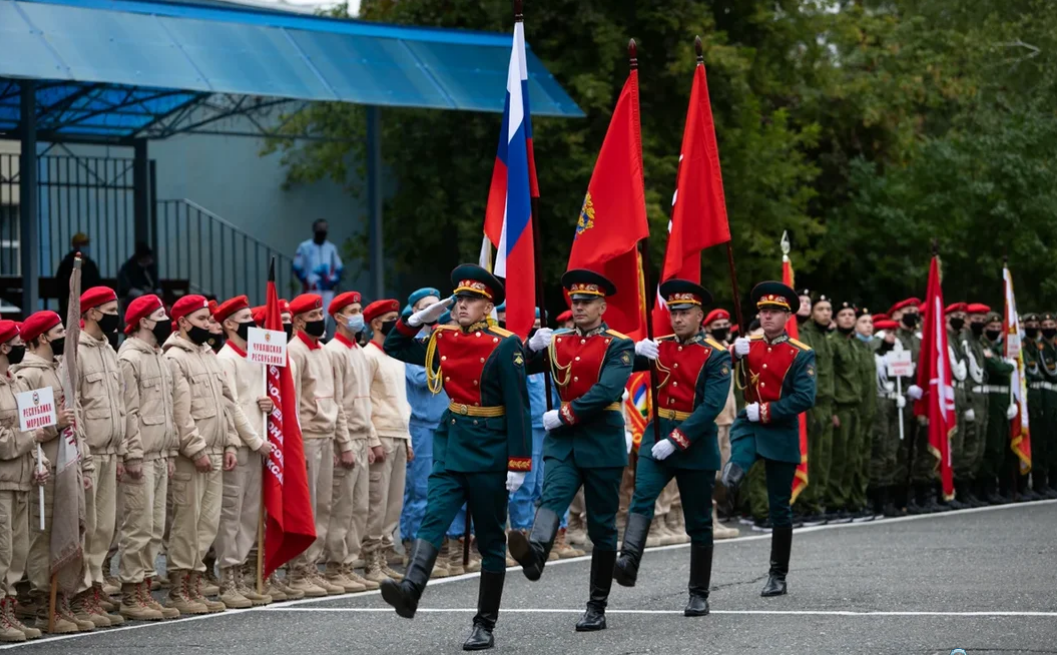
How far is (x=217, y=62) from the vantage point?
2011cm

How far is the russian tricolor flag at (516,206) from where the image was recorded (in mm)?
10688

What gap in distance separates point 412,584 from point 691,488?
262 centimetres

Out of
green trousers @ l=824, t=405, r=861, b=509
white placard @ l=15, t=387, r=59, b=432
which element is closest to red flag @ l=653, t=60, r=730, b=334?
white placard @ l=15, t=387, r=59, b=432

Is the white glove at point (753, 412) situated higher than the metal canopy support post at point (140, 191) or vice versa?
the metal canopy support post at point (140, 191)

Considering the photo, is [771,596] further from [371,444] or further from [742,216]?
[742,216]

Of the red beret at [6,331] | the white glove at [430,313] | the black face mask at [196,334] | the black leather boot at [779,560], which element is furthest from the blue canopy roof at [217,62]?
the black leather boot at [779,560]

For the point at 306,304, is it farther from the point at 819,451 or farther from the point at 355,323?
the point at 819,451

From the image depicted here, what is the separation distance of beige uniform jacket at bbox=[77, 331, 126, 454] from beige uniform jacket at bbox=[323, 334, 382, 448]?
2.35m

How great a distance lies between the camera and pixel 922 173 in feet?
96.8

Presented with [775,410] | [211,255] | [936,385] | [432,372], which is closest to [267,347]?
[432,372]

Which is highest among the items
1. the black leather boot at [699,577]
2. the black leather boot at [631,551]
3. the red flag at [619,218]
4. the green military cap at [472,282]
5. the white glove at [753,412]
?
the red flag at [619,218]

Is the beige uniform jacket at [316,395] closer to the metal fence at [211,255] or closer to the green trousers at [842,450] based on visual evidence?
the green trousers at [842,450]

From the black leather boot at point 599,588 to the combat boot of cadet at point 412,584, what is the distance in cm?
132

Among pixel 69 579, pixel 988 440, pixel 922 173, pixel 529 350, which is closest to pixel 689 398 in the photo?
pixel 529 350
